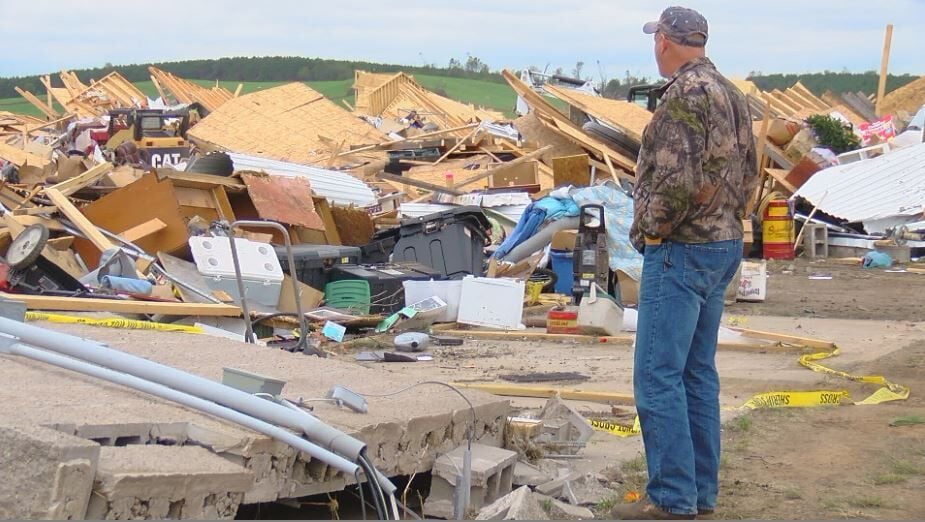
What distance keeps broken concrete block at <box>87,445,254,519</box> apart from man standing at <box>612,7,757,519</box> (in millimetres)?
1667

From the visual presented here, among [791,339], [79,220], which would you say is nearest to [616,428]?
[791,339]

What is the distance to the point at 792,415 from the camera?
7480 millimetres

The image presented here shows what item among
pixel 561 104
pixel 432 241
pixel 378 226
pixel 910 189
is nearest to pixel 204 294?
pixel 432 241

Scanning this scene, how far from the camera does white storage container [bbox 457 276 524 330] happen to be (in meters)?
12.9

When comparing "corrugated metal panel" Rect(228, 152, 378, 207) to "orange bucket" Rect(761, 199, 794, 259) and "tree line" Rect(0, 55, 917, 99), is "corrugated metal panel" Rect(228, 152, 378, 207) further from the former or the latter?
"tree line" Rect(0, 55, 917, 99)

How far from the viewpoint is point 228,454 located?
4.19m

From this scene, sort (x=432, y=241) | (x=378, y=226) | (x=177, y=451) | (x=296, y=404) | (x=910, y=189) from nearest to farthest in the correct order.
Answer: (x=177, y=451), (x=296, y=404), (x=432, y=241), (x=378, y=226), (x=910, y=189)

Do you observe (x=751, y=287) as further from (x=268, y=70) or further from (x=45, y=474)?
(x=268, y=70)

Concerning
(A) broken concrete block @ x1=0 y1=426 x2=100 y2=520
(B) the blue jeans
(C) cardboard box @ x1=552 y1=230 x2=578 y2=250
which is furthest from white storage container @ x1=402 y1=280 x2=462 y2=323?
(A) broken concrete block @ x1=0 y1=426 x2=100 y2=520

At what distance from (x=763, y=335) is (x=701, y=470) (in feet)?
20.8

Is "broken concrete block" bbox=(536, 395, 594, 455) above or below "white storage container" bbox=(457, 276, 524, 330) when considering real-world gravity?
above

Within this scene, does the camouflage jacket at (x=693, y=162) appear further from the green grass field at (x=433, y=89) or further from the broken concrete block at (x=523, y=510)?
the green grass field at (x=433, y=89)

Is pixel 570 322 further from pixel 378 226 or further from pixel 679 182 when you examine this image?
pixel 679 182

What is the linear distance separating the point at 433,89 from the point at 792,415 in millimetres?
57440
